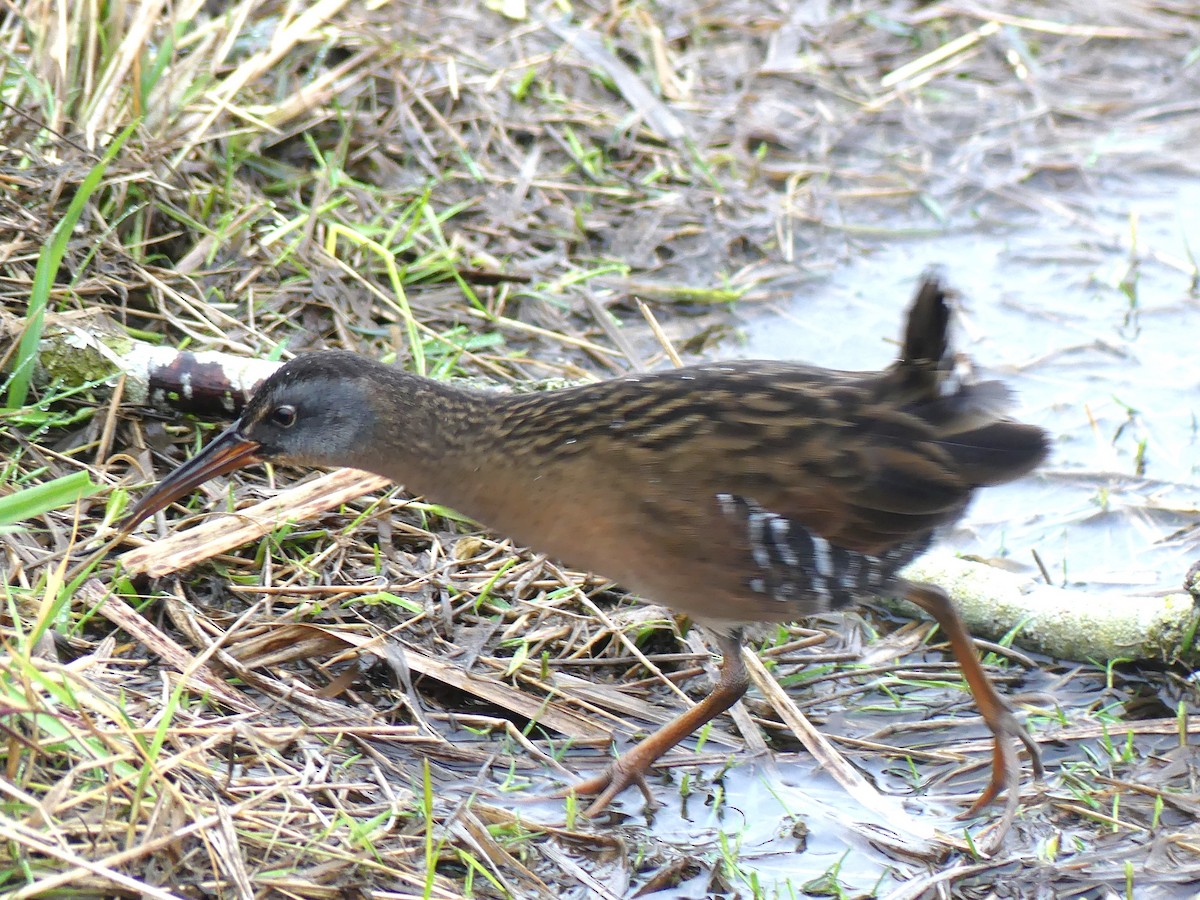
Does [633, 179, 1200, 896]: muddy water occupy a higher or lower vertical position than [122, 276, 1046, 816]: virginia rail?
lower

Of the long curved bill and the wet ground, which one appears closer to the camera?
the wet ground

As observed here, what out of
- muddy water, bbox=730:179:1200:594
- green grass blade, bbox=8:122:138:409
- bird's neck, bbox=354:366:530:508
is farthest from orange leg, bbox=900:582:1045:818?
green grass blade, bbox=8:122:138:409

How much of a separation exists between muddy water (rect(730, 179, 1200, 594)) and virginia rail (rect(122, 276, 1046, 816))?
0.77 metres

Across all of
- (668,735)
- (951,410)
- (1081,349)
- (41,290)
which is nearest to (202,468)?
(41,290)

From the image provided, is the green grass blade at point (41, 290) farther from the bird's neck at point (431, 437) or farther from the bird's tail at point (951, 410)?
the bird's tail at point (951, 410)

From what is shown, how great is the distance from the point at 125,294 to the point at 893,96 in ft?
11.7

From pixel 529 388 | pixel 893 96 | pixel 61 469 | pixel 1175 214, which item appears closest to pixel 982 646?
pixel 529 388

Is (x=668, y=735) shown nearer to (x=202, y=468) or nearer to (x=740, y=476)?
(x=740, y=476)

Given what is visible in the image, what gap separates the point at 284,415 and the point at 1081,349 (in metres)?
2.88

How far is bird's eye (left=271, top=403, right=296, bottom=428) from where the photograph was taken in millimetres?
3465

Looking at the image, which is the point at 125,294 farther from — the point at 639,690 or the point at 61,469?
the point at 639,690

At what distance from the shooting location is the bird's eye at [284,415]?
3465 mm

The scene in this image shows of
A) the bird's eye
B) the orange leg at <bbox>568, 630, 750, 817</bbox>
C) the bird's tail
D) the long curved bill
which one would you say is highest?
the bird's tail

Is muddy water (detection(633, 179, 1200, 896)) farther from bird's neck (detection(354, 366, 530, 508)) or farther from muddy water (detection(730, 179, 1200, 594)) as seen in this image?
bird's neck (detection(354, 366, 530, 508))
